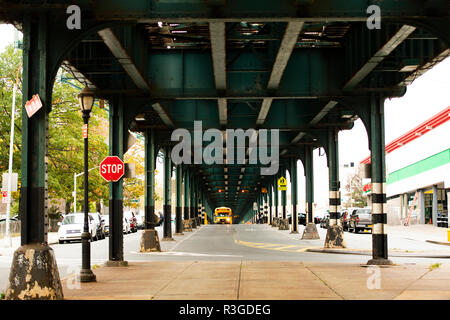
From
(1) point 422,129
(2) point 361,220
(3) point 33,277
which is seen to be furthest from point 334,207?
(1) point 422,129

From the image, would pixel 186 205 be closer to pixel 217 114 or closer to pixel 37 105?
pixel 217 114

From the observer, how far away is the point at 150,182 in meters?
27.1

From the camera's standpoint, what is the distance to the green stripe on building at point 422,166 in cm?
5638

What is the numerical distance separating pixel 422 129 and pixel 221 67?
49.8 meters

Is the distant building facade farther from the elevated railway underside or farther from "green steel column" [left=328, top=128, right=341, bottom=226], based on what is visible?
the elevated railway underside

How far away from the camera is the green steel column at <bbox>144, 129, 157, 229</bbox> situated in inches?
1029

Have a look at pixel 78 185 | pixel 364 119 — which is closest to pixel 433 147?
pixel 78 185

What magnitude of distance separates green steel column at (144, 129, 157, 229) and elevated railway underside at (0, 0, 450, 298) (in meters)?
0.07

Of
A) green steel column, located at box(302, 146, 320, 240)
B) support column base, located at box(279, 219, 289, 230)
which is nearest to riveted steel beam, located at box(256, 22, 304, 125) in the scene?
green steel column, located at box(302, 146, 320, 240)

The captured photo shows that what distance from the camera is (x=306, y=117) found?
2864 cm

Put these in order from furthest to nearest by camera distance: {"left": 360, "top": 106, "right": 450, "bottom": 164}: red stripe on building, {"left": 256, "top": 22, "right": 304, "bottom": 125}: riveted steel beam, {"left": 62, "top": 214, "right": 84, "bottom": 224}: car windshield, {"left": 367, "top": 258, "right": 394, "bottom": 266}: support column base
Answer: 1. {"left": 360, "top": 106, "right": 450, "bottom": 164}: red stripe on building
2. {"left": 62, "top": 214, "right": 84, "bottom": 224}: car windshield
3. {"left": 367, "top": 258, "right": 394, "bottom": 266}: support column base
4. {"left": 256, "top": 22, "right": 304, "bottom": 125}: riveted steel beam

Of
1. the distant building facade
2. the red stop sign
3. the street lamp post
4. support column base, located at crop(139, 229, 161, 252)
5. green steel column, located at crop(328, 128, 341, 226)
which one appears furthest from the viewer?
the distant building facade

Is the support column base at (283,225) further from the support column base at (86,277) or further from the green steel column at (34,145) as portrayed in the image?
the green steel column at (34,145)
